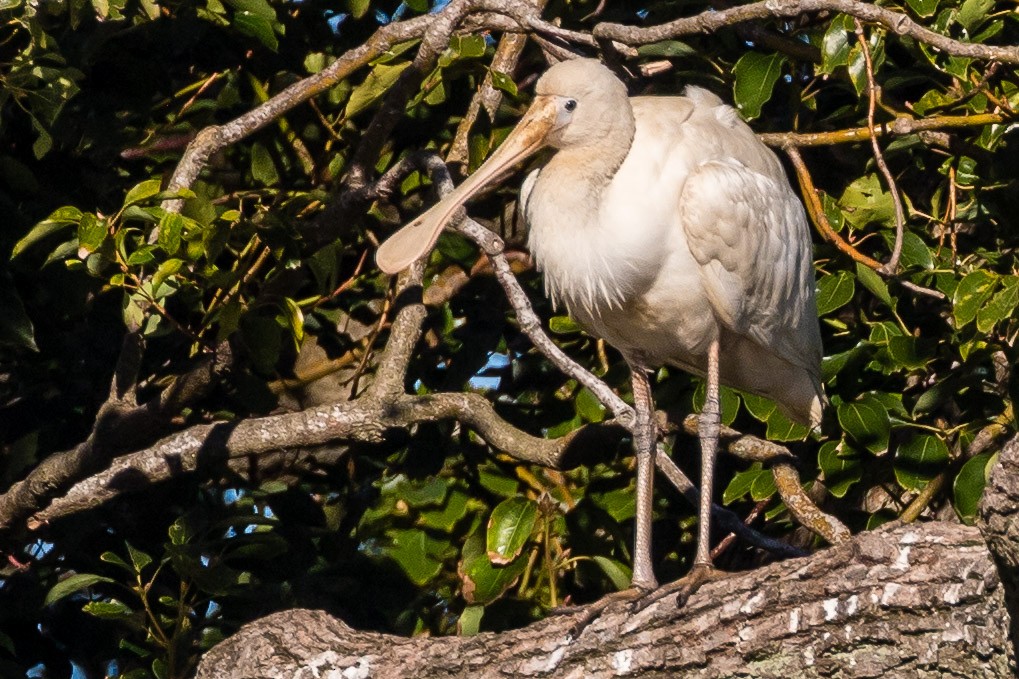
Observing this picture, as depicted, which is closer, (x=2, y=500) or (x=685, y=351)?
(x=2, y=500)

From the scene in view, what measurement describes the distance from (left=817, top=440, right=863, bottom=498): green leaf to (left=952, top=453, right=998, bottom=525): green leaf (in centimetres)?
34

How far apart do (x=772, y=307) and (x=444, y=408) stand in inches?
39.7

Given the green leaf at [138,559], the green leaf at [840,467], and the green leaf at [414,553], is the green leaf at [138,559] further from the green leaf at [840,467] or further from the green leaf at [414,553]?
the green leaf at [840,467]

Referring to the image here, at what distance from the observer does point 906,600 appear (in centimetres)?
281

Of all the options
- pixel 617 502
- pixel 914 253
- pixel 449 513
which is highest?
pixel 914 253

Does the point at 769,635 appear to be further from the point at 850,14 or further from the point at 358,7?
the point at 358,7

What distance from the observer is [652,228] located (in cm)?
401

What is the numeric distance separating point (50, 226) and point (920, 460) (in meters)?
2.19

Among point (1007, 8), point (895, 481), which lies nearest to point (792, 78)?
point (1007, 8)

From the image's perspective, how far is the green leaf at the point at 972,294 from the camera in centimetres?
361

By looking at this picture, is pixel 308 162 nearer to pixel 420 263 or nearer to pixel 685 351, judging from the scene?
pixel 420 263

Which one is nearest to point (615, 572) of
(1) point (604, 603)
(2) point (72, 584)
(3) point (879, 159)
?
(1) point (604, 603)

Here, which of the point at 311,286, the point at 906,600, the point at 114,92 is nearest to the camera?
the point at 906,600

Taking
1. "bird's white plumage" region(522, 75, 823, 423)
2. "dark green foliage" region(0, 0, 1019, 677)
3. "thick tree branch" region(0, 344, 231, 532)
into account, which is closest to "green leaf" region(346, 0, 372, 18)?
"dark green foliage" region(0, 0, 1019, 677)
